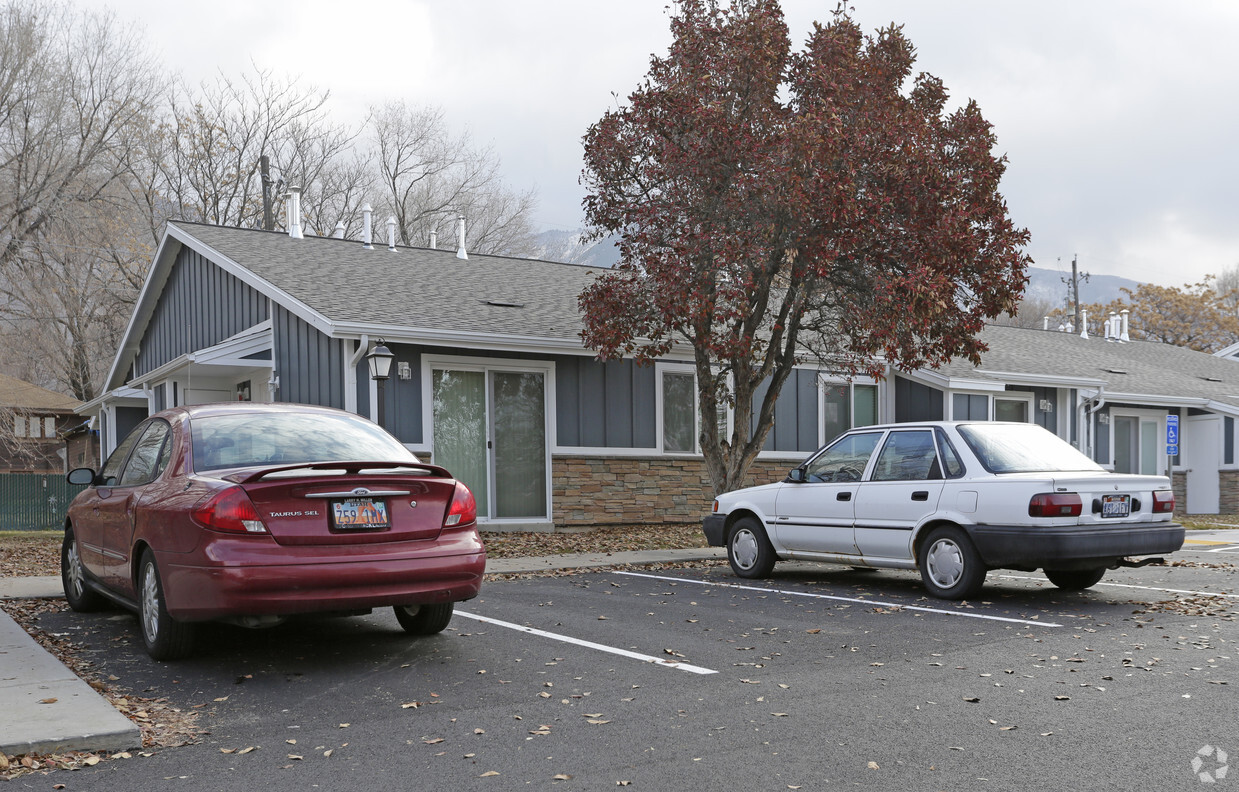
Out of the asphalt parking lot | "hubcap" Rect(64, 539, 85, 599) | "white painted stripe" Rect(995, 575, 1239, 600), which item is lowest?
"white painted stripe" Rect(995, 575, 1239, 600)

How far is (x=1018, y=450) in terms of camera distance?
9688 mm

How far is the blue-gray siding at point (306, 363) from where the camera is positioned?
587 inches

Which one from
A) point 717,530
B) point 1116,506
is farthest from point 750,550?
point 1116,506

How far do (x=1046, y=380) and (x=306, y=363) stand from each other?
566 inches

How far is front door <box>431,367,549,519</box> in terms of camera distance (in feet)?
51.8

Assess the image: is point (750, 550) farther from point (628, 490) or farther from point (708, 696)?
point (628, 490)

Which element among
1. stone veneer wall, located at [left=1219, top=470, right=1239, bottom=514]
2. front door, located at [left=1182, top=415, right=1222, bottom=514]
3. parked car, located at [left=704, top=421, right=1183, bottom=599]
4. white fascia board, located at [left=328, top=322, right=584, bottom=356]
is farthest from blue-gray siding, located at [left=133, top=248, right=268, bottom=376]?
stone veneer wall, located at [left=1219, top=470, right=1239, bottom=514]

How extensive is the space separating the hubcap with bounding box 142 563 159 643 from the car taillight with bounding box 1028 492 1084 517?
6.54 metres

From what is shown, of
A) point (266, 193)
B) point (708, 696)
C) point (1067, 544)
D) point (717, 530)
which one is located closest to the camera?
point (708, 696)

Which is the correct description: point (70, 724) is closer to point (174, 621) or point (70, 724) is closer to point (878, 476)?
point (174, 621)

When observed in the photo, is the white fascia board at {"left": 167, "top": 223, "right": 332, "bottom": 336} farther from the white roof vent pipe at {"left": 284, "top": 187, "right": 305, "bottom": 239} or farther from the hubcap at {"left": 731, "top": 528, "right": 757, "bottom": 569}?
the hubcap at {"left": 731, "top": 528, "right": 757, "bottom": 569}

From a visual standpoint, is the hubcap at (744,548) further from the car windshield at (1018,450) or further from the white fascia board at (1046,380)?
the white fascia board at (1046,380)

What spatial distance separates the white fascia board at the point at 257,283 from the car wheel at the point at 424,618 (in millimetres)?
7371

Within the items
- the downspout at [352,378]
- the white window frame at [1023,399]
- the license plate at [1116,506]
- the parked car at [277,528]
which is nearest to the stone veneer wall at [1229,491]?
the white window frame at [1023,399]
